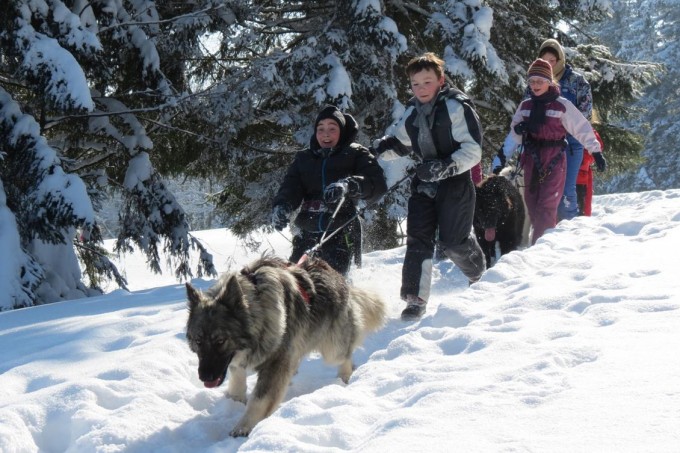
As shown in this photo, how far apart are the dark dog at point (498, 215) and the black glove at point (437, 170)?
233 centimetres

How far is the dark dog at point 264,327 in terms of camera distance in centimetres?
354

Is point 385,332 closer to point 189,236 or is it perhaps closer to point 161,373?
point 161,373

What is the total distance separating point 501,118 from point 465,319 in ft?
30.9

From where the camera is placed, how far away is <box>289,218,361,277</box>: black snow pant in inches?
227

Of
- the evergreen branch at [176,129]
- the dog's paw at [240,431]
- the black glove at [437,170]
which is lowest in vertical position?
the dog's paw at [240,431]

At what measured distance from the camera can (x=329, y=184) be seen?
5672 mm

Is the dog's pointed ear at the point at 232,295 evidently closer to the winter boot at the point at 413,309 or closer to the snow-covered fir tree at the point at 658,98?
the winter boot at the point at 413,309

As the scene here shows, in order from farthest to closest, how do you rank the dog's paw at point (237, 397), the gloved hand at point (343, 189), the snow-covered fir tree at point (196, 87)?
the snow-covered fir tree at point (196, 87) → the gloved hand at point (343, 189) → the dog's paw at point (237, 397)

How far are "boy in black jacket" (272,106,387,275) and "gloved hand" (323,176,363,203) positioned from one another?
0.26ft

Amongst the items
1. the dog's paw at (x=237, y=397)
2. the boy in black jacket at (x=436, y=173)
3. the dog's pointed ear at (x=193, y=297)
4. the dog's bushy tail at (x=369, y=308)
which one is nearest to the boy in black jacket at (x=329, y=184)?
the boy in black jacket at (x=436, y=173)

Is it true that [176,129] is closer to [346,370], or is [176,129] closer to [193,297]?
[346,370]

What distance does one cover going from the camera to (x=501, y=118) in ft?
41.5

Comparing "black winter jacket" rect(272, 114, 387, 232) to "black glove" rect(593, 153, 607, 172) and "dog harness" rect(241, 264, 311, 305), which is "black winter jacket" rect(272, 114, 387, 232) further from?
"black glove" rect(593, 153, 607, 172)

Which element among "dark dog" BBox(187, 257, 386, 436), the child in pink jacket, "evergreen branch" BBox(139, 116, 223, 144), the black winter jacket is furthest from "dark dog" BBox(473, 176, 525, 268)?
"evergreen branch" BBox(139, 116, 223, 144)
